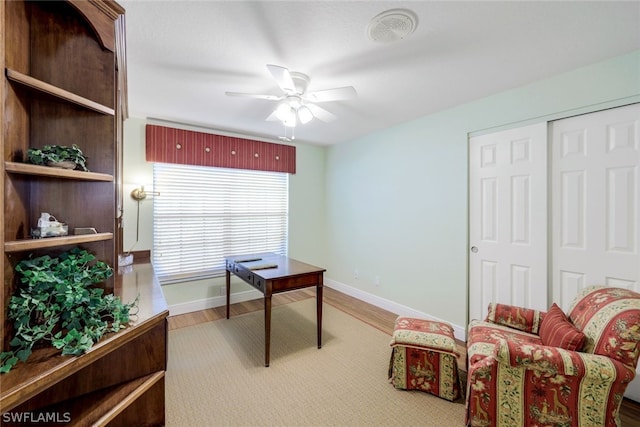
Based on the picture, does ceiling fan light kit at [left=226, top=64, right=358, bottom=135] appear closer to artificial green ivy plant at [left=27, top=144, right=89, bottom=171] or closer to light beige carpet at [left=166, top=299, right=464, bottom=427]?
artificial green ivy plant at [left=27, top=144, right=89, bottom=171]

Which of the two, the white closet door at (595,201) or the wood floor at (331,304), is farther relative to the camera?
the wood floor at (331,304)

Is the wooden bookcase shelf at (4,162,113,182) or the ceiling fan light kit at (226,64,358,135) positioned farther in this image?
the ceiling fan light kit at (226,64,358,135)

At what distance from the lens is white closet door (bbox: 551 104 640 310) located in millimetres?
1923

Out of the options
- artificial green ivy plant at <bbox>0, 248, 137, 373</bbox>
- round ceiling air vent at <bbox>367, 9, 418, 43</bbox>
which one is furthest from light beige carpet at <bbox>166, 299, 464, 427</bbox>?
round ceiling air vent at <bbox>367, 9, 418, 43</bbox>

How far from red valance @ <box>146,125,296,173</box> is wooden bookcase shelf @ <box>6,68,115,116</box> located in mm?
2295

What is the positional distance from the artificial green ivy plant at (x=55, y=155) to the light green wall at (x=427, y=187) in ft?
9.02

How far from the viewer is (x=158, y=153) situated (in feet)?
10.9

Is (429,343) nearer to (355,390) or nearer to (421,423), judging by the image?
(421,423)

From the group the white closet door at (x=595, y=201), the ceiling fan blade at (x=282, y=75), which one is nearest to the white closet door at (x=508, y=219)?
the white closet door at (x=595, y=201)

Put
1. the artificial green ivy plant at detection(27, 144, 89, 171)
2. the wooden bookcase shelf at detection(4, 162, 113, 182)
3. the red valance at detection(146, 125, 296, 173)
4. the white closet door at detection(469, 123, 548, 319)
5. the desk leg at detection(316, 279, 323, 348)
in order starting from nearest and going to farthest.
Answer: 1. the wooden bookcase shelf at detection(4, 162, 113, 182)
2. the artificial green ivy plant at detection(27, 144, 89, 171)
3. the white closet door at detection(469, 123, 548, 319)
4. the desk leg at detection(316, 279, 323, 348)
5. the red valance at detection(146, 125, 296, 173)

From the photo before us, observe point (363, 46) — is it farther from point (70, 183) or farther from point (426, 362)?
point (426, 362)

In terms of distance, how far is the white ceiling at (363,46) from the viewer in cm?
148

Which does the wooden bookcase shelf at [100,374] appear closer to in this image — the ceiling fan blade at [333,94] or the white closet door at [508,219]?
the ceiling fan blade at [333,94]

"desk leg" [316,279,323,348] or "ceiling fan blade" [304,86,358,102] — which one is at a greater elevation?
"ceiling fan blade" [304,86,358,102]
